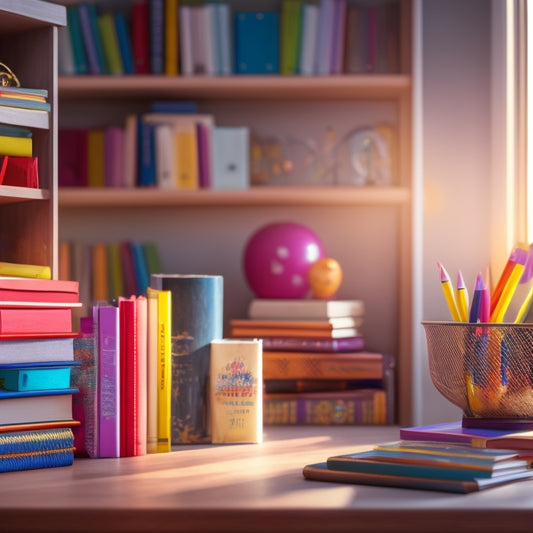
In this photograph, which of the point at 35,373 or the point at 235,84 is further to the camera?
the point at 235,84

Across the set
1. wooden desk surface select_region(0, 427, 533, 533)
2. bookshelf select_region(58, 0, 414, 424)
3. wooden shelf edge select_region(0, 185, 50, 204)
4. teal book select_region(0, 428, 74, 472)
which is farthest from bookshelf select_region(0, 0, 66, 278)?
bookshelf select_region(58, 0, 414, 424)

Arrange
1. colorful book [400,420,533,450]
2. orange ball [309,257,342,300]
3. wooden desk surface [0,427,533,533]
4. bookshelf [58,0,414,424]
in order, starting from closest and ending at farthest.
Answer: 1. wooden desk surface [0,427,533,533]
2. colorful book [400,420,533,450]
3. orange ball [309,257,342,300]
4. bookshelf [58,0,414,424]

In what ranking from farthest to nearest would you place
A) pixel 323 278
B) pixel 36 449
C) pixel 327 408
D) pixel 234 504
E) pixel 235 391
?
pixel 323 278
pixel 327 408
pixel 235 391
pixel 36 449
pixel 234 504

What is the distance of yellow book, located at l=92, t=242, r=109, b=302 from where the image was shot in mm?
2277

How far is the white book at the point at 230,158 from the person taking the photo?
2.22 metres

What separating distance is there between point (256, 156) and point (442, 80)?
57cm

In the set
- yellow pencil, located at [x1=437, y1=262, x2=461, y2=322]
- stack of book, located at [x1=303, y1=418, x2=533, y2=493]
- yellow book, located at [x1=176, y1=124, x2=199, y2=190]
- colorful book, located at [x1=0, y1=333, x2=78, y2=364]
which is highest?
yellow book, located at [x1=176, y1=124, x2=199, y2=190]

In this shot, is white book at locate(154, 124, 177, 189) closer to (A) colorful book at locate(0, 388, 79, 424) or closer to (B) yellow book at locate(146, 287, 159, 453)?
(B) yellow book at locate(146, 287, 159, 453)

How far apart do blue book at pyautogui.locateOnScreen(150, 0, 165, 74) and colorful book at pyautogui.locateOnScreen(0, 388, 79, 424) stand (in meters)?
1.20

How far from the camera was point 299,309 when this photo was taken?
1.98 m

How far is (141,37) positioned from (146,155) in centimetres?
31

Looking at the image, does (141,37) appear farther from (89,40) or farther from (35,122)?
(35,122)

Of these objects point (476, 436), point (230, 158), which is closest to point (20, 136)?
point (476, 436)

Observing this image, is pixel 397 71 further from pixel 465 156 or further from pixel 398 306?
pixel 398 306
